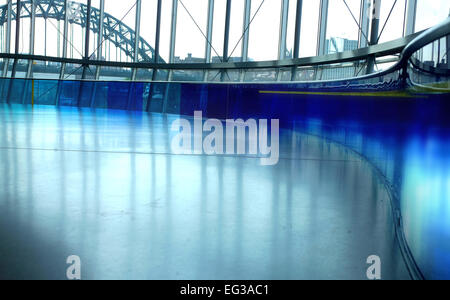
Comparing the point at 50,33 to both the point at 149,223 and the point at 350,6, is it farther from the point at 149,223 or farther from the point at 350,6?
the point at 149,223

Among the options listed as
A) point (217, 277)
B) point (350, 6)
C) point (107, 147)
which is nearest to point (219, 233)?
point (217, 277)

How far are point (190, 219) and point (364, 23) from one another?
1245cm

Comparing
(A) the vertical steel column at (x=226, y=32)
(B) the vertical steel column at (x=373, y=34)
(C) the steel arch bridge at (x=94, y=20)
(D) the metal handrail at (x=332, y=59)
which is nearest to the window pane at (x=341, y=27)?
(D) the metal handrail at (x=332, y=59)

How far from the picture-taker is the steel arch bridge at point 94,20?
22.7 meters

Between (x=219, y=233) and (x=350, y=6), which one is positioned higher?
(x=350, y=6)

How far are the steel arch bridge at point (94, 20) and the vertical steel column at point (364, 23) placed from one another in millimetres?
10669

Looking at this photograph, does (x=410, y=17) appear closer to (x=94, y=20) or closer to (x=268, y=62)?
(x=268, y=62)

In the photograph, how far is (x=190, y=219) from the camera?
2.94 m

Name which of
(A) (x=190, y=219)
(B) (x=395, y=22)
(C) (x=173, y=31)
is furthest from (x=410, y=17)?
(C) (x=173, y=31)

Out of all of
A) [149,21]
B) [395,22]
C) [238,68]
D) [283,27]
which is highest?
[149,21]

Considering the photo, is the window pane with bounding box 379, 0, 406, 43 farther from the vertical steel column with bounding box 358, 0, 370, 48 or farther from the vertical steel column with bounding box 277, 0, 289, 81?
the vertical steel column with bounding box 277, 0, 289, 81

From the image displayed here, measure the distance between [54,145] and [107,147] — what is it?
0.77 meters

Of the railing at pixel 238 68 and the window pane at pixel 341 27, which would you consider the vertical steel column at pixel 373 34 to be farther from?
the window pane at pixel 341 27

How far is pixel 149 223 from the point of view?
9.20ft
